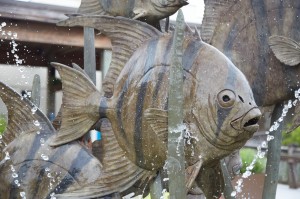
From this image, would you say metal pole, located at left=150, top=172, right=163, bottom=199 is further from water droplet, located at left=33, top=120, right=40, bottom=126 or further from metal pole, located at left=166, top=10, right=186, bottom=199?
water droplet, located at left=33, top=120, right=40, bottom=126

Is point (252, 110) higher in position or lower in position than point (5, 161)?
higher

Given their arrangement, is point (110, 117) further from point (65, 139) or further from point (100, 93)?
point (65, 139)

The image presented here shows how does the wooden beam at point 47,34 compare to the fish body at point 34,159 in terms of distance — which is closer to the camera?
the fish body at point 34,159

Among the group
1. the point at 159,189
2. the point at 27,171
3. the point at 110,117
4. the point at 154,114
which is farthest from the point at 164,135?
the point at 27,171

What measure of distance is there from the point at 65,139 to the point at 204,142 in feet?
1.86

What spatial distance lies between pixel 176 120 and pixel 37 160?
0.73 m

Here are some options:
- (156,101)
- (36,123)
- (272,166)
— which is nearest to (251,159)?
(272,166)

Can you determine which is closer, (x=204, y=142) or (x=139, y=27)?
(x=204, y=142)

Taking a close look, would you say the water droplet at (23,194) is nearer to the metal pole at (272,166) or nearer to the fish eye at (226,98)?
the fish eye at (226,98)

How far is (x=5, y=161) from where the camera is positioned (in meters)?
2.42

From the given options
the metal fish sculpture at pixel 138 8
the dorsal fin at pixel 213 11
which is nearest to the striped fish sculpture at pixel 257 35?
the dorsal fin at pixel 213 11

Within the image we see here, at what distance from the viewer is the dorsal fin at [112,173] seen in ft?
6.92

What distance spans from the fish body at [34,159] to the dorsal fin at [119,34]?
0.30 m

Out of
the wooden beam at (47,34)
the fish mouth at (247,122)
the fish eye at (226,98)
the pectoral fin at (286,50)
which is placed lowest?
the fish mouth at (247,122)
